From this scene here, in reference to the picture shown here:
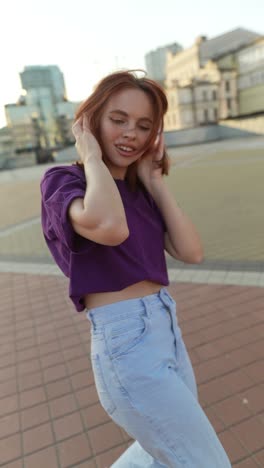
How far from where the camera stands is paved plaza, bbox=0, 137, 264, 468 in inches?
91.8

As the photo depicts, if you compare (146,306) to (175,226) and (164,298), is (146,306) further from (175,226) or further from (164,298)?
(175,226)

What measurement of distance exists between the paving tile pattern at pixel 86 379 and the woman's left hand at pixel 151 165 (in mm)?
1747

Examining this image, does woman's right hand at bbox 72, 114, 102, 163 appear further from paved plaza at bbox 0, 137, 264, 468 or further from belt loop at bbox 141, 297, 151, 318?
paved plaza at bbox 0, 137, 264, 468

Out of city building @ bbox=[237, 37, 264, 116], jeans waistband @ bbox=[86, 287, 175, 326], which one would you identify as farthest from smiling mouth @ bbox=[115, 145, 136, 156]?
city building @ bbox=[237, 37, 264, 116]

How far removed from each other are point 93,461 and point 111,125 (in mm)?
2031

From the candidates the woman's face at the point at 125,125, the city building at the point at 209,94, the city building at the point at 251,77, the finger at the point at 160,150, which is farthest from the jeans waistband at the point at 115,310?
the city building at the point at 209,94

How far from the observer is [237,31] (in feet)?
215

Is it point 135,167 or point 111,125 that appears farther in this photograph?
point 135,167

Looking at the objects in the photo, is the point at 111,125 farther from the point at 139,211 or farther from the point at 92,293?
the point at 92,293

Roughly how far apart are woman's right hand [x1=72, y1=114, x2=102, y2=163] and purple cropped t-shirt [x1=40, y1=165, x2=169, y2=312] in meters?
0.08

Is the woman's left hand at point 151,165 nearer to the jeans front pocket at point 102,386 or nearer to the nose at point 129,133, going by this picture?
the nose at point 129,133

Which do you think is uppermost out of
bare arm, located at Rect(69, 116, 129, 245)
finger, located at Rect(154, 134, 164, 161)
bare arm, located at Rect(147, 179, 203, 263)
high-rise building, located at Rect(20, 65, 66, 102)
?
high-rise building, located at Rect(20, 65, 66, 102)

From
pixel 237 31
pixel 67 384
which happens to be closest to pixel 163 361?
pixel 67 384

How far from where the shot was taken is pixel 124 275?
1.31m
